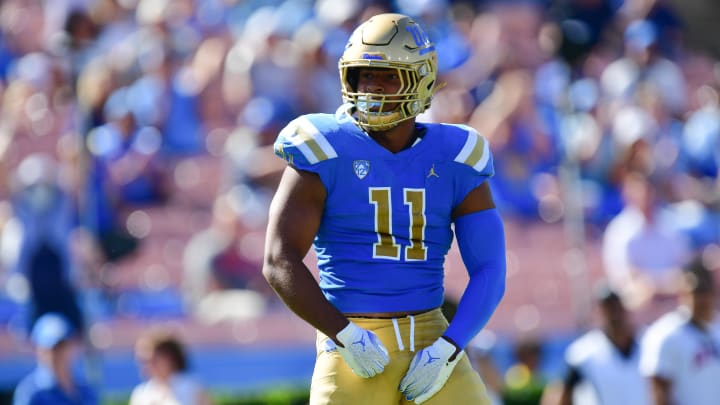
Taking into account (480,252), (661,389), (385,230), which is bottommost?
(661,389)

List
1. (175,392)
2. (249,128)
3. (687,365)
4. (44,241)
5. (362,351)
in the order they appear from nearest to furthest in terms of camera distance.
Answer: (362,351)
(687,365)
(175,392)
(44,241)
(249,128)

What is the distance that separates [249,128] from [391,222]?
6275 millimetres

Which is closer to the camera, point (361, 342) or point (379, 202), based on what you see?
point (361, 342)

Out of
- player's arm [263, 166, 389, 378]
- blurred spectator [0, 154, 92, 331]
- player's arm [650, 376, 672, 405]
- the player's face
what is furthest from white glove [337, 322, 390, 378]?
blurred spectator [0, 154, 92, 331]

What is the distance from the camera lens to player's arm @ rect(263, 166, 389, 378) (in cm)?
404

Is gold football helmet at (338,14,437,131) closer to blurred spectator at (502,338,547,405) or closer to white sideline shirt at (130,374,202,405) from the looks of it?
white sideline shirt at (130,374,202,405)

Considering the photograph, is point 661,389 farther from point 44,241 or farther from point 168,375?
point 44,241

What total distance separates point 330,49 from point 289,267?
711 cm

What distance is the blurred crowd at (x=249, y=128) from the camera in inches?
357

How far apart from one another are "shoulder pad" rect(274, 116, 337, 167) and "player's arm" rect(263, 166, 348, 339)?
0.05 metres

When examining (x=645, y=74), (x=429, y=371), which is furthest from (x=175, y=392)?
(x=645, y=74)

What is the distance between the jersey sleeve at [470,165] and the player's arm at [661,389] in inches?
124

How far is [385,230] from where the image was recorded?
422 centimetres

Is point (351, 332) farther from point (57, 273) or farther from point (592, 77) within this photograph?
point (592, 77)
